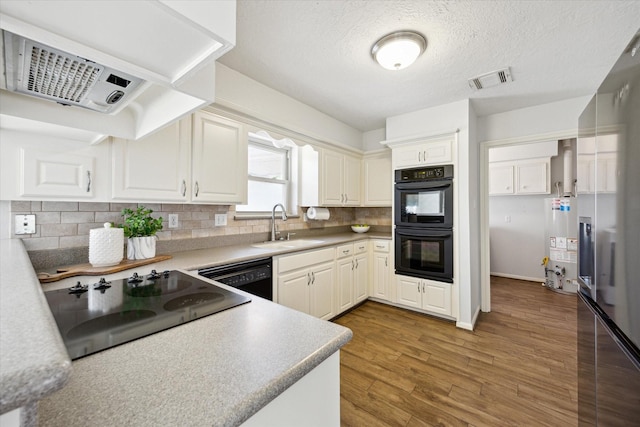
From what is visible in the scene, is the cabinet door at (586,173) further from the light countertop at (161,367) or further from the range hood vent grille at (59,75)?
the range hood vent grille at (59,75)

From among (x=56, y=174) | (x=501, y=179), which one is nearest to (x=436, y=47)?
(x=56, y=174)

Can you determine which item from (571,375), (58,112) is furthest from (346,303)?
(58,112)

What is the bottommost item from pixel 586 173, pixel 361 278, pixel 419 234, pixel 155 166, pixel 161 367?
pixel 361 278

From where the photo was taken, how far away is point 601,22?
160cm

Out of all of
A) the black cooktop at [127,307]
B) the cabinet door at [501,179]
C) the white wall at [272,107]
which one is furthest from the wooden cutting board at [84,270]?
the cabinet door at [501,179]

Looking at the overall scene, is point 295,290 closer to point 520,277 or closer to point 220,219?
point 220,219

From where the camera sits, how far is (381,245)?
3268 mm

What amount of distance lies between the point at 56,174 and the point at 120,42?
122 centimetres

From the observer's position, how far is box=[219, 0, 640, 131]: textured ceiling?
151cm

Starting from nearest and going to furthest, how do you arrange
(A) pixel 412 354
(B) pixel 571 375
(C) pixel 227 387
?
(C) pixel 227 387, (B) pixel 571 375, (A) pixel 412 354

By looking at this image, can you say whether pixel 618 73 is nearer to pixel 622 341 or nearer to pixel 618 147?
pixel 618 147

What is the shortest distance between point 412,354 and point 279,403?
77.2 inches

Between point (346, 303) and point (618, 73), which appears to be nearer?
point (618, 73)

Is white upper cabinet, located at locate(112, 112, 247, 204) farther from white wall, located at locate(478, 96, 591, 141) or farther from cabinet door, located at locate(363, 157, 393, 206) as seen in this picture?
white wall, located at locate(478, 96, 591, 141)
